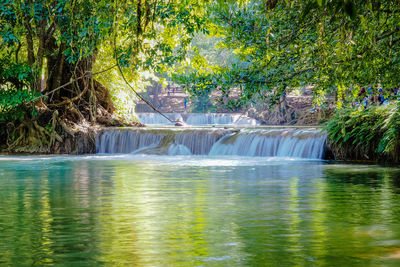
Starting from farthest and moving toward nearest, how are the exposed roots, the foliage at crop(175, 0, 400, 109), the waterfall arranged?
the exposed roots, the waterfall, the foliage at crop(175, 0, 400, 109)

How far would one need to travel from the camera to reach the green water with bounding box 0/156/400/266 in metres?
5.41

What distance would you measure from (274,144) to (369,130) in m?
4.52

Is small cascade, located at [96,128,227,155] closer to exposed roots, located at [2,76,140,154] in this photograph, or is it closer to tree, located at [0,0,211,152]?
exposed roots, located at [2,76,140,154]

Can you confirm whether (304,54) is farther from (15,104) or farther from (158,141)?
(158,141)

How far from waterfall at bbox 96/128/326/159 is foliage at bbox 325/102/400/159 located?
218cm

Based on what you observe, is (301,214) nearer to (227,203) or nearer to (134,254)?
(227,203)

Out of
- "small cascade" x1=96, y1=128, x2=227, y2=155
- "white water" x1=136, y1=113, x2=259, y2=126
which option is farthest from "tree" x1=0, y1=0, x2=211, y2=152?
"white water" x1=136, y1=113, x2=259, y2=126

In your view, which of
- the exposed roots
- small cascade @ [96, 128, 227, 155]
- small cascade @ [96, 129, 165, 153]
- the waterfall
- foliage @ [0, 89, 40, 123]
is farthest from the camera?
small cascade @ [96, 129, 165, 153]

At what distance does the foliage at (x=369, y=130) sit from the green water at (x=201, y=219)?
216 cm

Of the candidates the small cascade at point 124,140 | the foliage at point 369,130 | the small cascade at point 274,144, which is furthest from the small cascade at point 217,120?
the foliage at point 369,130

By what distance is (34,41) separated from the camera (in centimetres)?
2284

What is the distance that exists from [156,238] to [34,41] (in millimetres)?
18138

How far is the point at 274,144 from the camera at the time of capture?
69.8 feet

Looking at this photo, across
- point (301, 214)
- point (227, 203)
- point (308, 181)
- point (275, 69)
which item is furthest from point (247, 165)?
point (301, 214)
